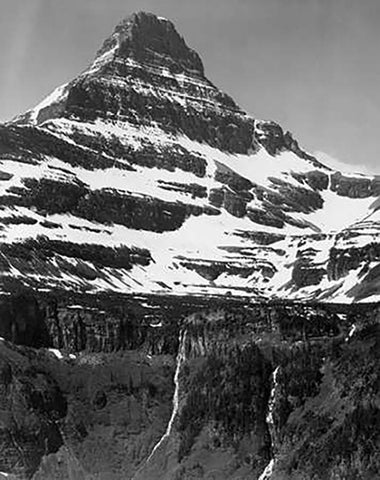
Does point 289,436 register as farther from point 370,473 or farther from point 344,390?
point 370,473

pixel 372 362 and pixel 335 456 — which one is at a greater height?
pixel 372 362

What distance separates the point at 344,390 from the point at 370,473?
83.2 ft

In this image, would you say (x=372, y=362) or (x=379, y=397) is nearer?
(x=379, y=397)

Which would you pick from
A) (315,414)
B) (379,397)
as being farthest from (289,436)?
(379,397)

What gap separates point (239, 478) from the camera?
19788cm

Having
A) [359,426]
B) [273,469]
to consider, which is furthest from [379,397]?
[273,469]

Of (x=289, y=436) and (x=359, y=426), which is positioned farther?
(x=289, y=436)

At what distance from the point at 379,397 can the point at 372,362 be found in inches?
492

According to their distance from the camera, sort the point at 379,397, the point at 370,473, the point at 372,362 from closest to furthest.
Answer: the point at 370,473 → the point at 379,397 → the point at 372,362

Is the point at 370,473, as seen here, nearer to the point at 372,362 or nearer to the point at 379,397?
the point at 379,397

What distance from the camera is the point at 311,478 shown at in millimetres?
178750

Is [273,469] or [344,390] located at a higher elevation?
[344,390]

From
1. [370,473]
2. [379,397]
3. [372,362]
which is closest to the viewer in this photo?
[370,473]

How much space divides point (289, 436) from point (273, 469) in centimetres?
648
